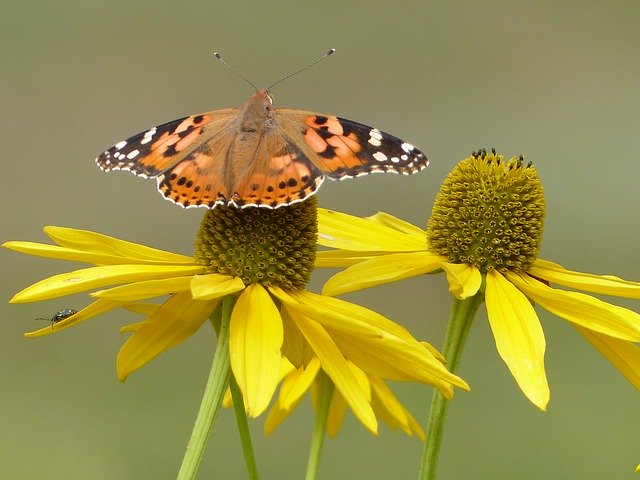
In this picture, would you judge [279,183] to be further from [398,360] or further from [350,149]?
[398,360]

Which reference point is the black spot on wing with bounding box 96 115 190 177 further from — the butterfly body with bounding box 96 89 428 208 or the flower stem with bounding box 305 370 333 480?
the flower stem with bounding box 305 370 333 480

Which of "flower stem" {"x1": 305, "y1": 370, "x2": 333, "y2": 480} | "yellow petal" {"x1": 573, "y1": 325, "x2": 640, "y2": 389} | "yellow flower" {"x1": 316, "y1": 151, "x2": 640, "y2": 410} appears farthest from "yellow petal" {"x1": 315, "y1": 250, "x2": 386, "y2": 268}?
"yellow petal" {"x1": 573, "y1": 325, "x2": 640, "y2": 389}

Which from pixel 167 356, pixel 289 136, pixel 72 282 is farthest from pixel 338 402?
pixel 167 356

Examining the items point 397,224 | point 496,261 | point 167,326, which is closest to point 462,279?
point 496,261

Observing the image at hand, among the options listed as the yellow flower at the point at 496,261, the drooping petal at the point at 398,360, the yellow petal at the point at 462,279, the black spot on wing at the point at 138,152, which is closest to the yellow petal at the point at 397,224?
the yellow flower at the point at 496,261

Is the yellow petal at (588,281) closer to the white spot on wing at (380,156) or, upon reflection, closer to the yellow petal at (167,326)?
the white spot on wing at (380,156)

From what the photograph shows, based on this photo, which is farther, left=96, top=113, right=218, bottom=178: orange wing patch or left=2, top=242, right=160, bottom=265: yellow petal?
left=96, top=113, right=218, bottom=178: orange wing patch
